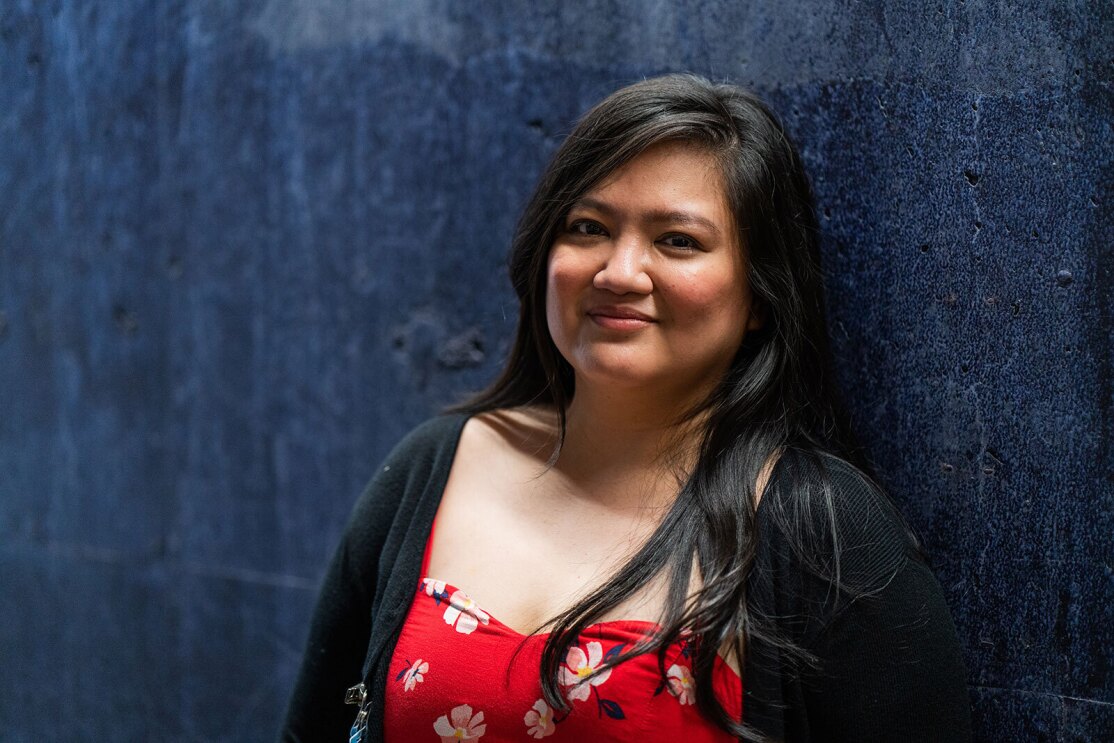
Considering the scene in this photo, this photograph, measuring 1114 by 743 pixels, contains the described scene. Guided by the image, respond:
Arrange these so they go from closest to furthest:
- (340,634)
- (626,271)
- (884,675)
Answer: (884,675), (626,271), (340,634)

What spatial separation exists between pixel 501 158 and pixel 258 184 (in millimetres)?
816

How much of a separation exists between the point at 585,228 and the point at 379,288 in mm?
1069

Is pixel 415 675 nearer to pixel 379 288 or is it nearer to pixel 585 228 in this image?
pixel 585 228

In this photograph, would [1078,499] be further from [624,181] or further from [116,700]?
[116,700]

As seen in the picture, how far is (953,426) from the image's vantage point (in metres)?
2.05

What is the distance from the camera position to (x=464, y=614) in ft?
6.45

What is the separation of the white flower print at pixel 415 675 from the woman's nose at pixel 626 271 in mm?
732

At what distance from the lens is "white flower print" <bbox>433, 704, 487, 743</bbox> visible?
1.87 metres

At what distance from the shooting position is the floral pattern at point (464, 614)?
1941 mm

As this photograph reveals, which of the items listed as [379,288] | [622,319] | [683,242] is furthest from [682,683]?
[379,288]

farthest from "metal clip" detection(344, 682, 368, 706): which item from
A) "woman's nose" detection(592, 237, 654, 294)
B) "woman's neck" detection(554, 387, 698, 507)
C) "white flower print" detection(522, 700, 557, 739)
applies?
"woman's nose" detection(592, 237, 654, 294)

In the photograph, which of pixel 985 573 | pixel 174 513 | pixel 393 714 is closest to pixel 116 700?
pixel 174 513

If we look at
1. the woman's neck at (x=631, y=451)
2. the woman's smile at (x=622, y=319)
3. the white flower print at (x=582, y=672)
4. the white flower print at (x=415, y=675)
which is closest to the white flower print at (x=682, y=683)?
the white flower print at (x=582, y=672)

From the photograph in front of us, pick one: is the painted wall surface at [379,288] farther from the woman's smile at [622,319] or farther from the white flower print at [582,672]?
the white flower print at [582,672]
